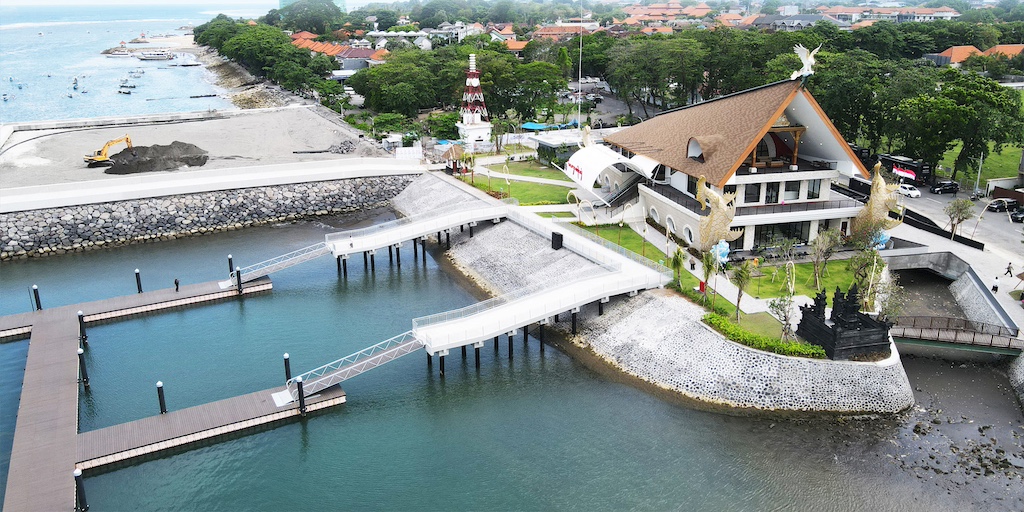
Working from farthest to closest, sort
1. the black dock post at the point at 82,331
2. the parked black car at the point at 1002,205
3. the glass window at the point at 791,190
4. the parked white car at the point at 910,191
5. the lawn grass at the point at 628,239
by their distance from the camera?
the parked white car at the point at 910,191, the parked black car at the point at 1002,205, the glass window at the point at 791,190, the lawn grass at the point at 628,239, the black dock post at the point at 82,331

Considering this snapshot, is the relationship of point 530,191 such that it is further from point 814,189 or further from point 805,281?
point 805,281

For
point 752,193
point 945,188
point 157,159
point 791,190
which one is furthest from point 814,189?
point 157,159

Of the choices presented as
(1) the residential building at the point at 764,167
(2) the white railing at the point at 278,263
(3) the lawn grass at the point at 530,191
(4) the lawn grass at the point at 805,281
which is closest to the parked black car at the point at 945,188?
(1) the residential building at the point at 764,167

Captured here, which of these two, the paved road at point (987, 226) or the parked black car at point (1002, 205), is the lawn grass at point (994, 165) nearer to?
the parked black car at point (1002, 205)

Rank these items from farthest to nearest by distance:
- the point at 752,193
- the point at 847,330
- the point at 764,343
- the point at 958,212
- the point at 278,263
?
1. the point at 278,263
2. the point at 752,193
3. the point at 958,212
4. the point at 764,343
5. the point at 847,330

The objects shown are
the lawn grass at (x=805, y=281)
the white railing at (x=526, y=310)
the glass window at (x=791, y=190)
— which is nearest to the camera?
the white railing at (x=526, y=310)

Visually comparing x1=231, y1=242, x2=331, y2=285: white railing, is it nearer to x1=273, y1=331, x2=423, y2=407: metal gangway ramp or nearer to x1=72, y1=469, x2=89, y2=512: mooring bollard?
x1=273, y1=331, x2=423, y2=407: metal gangway ramp

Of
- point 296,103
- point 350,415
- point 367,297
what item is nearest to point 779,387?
point 350,415
